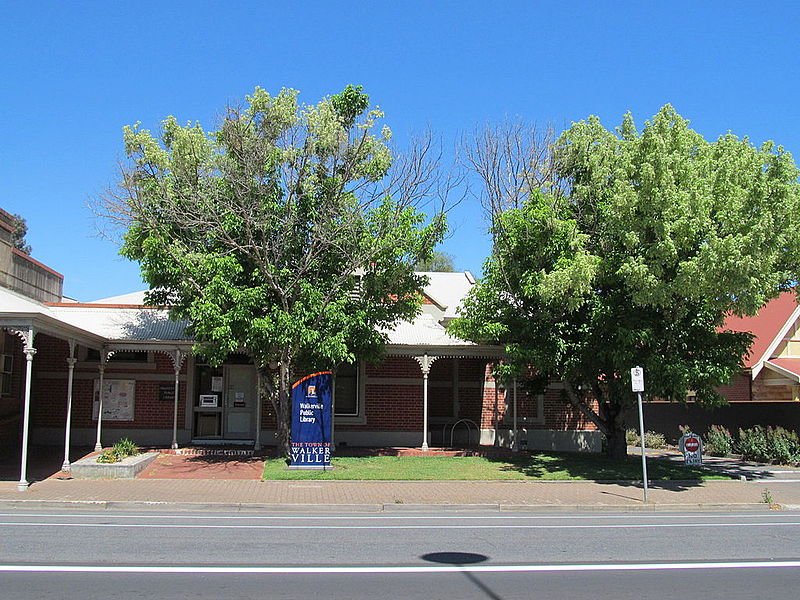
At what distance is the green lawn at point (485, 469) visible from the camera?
17.7 metres

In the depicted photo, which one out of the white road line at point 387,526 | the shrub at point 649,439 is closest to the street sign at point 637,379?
the white road line at point 387,526

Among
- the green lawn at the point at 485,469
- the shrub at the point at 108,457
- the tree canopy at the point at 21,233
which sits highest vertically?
the tree canopy at the point at 21,233

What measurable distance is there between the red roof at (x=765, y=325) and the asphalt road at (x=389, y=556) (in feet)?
55.4

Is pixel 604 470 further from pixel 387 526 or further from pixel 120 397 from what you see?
pixel 120 397

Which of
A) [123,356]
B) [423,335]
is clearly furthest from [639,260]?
[123,356]

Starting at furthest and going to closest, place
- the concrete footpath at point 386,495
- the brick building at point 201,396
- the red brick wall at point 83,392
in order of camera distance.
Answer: the red brick wall at point 83,392 → the brick building at point 201,396 → the concrete footpath at point 386,495

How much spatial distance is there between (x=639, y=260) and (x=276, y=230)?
8562mm

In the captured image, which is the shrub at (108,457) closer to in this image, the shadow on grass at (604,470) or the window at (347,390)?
the window at (347,390)

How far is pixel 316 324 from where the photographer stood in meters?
17.9

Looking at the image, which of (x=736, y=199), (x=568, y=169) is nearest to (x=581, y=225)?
(x=568, y=169)

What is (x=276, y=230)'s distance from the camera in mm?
18516

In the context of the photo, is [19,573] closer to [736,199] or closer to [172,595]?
[172,595]

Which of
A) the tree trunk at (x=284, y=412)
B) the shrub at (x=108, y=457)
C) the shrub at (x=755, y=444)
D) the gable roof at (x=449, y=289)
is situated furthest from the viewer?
the gable roof at (x=449, y=289)

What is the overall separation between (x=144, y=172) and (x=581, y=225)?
427 inches
